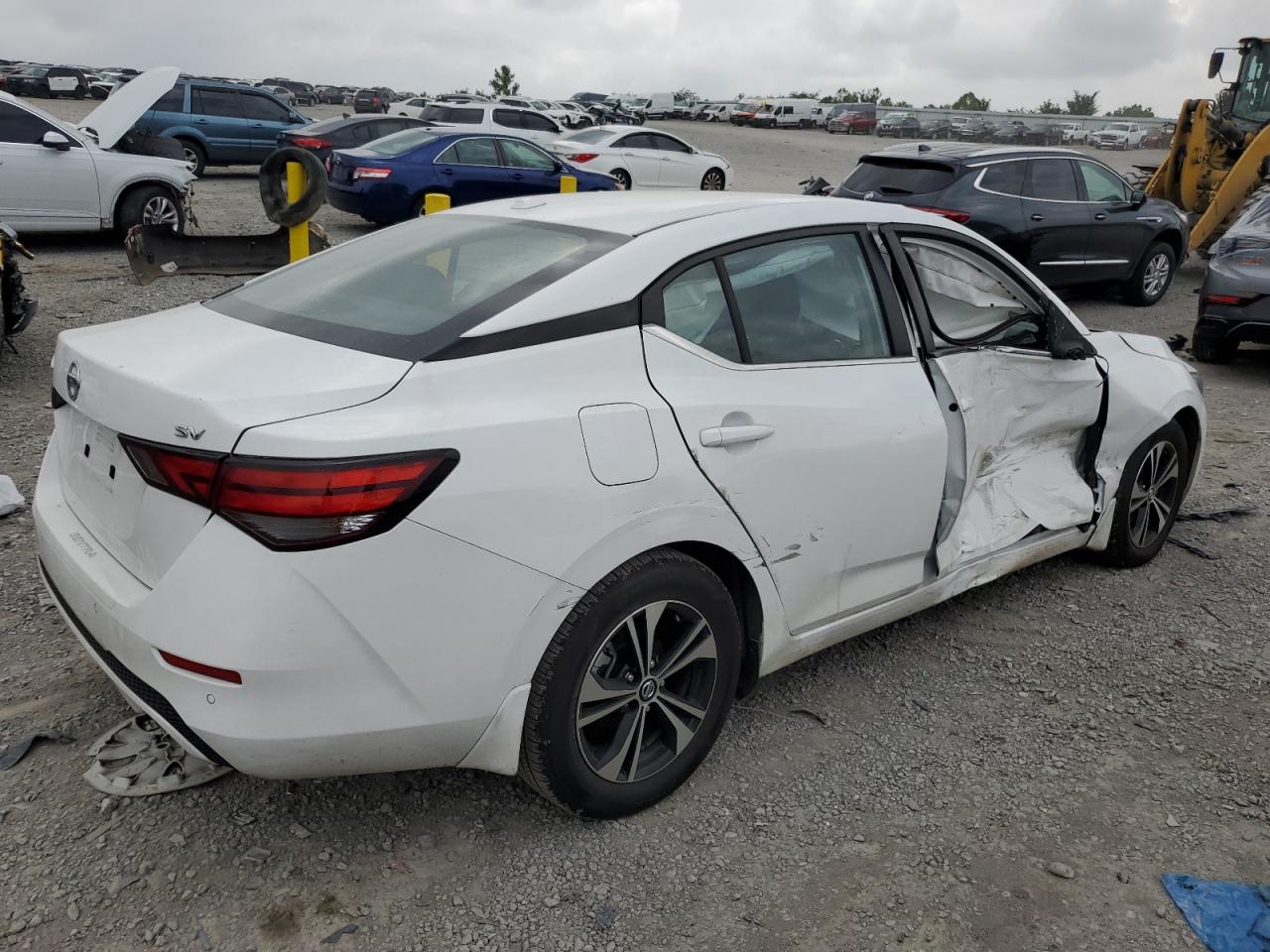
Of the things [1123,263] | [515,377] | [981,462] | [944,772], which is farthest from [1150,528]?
[1123,263]

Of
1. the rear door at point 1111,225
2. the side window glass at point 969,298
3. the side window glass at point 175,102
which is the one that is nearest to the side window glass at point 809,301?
the side window glass at point 969,298

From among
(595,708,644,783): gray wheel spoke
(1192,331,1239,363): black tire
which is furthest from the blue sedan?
(595,708,644,783): gray wheel spoke

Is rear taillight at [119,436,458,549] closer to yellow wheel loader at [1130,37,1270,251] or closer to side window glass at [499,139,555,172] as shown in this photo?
side window glass at [499,139,555,172]

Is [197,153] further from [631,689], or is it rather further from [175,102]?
[631,689]

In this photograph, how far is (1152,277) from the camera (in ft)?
38.3

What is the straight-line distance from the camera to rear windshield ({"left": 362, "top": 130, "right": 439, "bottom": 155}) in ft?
45.4

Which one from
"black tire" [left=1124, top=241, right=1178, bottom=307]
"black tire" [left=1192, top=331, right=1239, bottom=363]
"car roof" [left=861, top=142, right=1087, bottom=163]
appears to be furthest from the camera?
"black tire" [left=1124, top=241, right=1178, bottom=307]

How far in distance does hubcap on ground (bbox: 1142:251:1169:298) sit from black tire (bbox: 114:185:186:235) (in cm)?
1074

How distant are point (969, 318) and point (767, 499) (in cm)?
143

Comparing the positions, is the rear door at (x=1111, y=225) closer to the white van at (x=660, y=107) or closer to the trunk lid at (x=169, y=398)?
the trunk lid at (x=169, y=398)

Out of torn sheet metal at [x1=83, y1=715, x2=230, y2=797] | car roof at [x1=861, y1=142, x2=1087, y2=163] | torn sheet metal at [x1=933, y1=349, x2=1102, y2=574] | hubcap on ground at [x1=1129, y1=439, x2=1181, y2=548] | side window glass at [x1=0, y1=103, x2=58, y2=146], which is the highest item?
car roof at [x1=861, y1=142, x2=1087, y2=163]

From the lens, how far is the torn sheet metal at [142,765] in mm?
2801

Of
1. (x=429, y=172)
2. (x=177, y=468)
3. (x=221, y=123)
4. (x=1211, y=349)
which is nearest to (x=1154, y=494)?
(x=177, y=468)

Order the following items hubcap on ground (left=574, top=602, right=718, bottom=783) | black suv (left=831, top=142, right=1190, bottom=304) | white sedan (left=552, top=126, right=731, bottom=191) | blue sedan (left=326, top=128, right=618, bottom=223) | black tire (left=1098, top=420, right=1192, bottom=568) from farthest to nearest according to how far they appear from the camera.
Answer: white sedan (left=552, top=126, right=731, bottom=191)
blue sedan (left=326, top=128, right=618, bottom=223)
black suv (left=831, top=142, right=1190, bottom=304)
black tire (left=1098, top=420, right=1192, bottom=568)
hubcap on ground (left=574, top=602, right=718, bottom=783)
